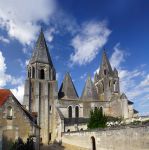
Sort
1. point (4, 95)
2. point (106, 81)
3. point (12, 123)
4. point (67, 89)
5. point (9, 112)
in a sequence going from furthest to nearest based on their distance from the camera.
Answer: point (106, 81) → point (67, 89) → point (4, 95) → point (9, 112) → point (12, 123)

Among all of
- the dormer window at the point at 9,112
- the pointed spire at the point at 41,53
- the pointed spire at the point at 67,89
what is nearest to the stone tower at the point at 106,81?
the pointed spire at the point at 67,89

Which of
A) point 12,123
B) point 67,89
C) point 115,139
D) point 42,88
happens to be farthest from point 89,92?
point 12,123

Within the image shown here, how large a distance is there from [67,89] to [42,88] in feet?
17.7

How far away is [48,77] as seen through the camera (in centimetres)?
4981

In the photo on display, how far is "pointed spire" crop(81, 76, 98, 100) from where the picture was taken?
2083 inches

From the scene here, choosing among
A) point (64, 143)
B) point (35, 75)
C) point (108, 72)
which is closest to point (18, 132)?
point (64, 143)

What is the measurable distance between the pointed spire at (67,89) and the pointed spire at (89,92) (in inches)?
76.0

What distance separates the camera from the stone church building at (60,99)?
45875 mm

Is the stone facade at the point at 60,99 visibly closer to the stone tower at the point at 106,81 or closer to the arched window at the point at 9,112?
the stone tower at the point at 106,81

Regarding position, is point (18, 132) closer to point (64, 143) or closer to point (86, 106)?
point (64, 143)

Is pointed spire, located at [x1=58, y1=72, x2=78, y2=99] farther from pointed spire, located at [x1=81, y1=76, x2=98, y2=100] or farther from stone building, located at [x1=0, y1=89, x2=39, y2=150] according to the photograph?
stone building, located at [x1=0, y1=89, x2=39, y2=150]

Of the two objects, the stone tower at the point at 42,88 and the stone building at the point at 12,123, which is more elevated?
the stone tower at the point at 42,88

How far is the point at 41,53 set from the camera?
51719mm

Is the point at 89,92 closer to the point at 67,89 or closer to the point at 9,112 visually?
the point at 67,89
